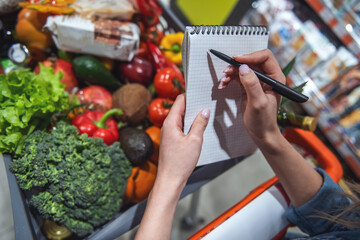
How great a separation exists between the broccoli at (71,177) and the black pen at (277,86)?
416 mm

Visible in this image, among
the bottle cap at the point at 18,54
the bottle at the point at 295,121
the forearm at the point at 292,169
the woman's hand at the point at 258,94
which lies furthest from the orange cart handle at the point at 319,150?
the bottle cap at the point at 18,54

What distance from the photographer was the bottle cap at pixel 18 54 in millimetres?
754

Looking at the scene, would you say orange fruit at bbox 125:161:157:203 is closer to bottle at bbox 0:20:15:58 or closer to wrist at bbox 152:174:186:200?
wrist at bbox 152:174:186:200

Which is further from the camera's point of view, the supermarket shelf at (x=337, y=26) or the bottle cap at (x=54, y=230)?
the supermarket shelf at (x=337, y=26)

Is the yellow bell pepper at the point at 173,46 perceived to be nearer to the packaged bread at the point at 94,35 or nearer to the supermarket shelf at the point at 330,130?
the packaged bread at the point at 94,35

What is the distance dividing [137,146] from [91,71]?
0.32 m

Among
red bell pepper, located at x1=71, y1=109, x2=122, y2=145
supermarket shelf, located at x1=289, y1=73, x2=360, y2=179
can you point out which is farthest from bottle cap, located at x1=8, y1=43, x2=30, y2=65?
supermarket shelf, located at x1=289, y1=73, x2=360, y2=179

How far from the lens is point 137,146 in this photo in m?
0.71

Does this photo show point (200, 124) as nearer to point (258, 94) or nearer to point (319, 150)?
point (258, 94)

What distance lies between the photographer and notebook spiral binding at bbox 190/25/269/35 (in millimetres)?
490

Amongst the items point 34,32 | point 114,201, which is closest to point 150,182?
point 114,201

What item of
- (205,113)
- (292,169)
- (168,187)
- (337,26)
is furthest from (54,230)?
(337,26)

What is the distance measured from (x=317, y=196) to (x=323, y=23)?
116 centimetres

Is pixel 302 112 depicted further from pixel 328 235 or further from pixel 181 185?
pixel 181 185
